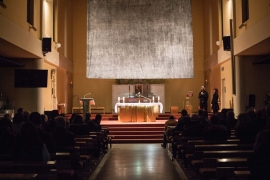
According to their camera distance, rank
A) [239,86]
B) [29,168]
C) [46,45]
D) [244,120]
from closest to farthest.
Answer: [29,168]
[244,120]
[46,45]
[239,86]

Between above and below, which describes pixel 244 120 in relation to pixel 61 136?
above

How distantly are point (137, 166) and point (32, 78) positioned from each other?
4.91m

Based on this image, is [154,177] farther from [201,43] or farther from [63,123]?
[201,43]

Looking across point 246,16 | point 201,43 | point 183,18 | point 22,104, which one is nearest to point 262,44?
point 246,16

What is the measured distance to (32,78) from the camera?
1089cm

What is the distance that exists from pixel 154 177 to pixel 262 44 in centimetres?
636

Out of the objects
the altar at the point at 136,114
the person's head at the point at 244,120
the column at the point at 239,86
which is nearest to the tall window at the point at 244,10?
the column at the point at 239,86

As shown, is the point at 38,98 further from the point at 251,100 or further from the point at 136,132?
the point at 251,100

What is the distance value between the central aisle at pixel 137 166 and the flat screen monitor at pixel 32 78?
2768 millimetres

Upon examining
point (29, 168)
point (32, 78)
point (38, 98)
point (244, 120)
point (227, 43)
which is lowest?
point (29, 168)

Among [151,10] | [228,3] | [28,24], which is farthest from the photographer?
[151,10]

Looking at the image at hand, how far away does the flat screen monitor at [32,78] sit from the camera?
1081cm

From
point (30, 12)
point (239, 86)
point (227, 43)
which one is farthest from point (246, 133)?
point (30, 12)

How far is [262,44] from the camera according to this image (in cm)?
1097
